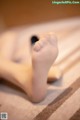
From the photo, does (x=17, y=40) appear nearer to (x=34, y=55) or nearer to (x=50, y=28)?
(x=50, y=28)

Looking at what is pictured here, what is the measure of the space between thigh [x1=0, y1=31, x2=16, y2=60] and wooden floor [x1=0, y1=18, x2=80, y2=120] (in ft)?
0.49

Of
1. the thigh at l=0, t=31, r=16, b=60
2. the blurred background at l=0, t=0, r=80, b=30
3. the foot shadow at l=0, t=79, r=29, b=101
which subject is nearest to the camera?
the foot shadow at l=0, t=79, r=29, b=101

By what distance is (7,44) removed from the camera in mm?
1073

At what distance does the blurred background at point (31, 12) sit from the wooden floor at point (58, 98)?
0.27 m

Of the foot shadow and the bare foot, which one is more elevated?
the bare foot

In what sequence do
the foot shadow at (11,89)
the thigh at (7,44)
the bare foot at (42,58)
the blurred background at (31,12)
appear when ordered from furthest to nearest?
the blurred background at (31,12) → the thigh at (7,44) → the foot shadow at (11,89) → the bare foot at (42,58)

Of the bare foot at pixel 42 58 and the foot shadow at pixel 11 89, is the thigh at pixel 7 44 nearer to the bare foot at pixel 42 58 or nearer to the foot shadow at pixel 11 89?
the foot shadow at pixel 11 89

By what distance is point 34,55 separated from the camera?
0.75 metres

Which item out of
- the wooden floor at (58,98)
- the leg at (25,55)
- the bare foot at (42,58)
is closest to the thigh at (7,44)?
the leg at (25,55)

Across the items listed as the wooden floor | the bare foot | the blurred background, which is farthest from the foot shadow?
the blurred background

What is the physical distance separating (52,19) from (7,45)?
18.5 inches

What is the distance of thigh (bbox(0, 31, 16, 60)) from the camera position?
3.38 feet

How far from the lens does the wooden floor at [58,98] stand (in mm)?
761

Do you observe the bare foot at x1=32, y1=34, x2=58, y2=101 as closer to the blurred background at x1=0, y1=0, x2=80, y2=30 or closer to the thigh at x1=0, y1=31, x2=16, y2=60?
the thigh at x1=0, y1=31, x2=16, y2=60
